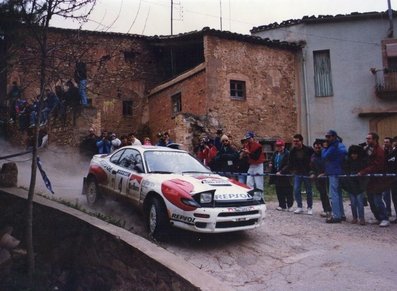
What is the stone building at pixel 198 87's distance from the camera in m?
16.8

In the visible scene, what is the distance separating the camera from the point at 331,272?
18.9 ft

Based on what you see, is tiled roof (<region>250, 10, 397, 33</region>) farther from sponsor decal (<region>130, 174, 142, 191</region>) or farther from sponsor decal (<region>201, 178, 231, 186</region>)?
sponsor decal (<region>130, 174, 142, 191</region>)

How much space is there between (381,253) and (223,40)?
12526 mm

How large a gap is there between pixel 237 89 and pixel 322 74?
4.92 metres

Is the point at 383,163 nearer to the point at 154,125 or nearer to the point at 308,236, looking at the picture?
the point at 308,236

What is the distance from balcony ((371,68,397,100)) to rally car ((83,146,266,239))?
541 inches

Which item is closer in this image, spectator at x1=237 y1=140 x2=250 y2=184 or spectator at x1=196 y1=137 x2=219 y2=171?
spectator at x1=237 y1=140 x2=250 y2=184

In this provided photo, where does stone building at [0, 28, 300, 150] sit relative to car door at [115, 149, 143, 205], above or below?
above

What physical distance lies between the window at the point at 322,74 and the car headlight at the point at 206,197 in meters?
14.7

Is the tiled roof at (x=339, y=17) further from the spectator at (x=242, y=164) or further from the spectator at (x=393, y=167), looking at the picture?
the spectator at (x=393, y=167)

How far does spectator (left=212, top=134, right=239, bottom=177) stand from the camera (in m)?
10.7

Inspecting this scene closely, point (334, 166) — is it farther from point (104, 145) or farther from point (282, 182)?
point (104, 145)

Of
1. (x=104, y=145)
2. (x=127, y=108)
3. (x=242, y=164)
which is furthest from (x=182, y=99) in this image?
(x=242, y=164)

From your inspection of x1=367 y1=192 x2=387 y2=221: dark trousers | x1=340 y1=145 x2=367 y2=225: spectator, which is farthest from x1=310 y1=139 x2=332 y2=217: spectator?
x1=367 y1=192 x2=387 y2=221: dark trousers
